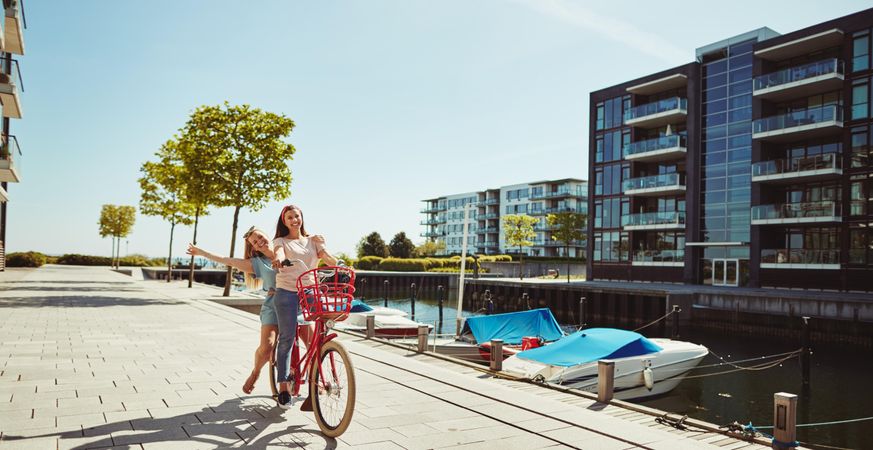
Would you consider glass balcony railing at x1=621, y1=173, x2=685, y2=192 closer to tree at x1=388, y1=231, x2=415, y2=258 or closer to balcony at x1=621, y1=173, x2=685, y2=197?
balcony at x1=621, y1=173, x2=685, y2=197

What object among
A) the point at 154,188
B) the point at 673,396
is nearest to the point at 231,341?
the point at 673,396

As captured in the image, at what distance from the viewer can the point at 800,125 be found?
3569 cm

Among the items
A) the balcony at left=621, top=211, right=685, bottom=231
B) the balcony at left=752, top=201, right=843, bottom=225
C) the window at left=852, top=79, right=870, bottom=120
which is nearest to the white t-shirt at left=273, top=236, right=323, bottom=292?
the balcony at left=752, top=201, right=843, bottom=225

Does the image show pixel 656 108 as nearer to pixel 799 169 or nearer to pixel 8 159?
pixel 799 169

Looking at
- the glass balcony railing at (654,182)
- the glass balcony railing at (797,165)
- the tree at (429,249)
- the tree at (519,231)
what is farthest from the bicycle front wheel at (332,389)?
the tree at (429,249)

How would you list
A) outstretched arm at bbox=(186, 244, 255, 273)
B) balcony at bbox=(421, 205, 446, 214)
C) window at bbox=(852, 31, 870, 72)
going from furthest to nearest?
1. balcony at bbox=(421, 205, 446, 214)
2. window at bbox=(852, 31, 870, 72)
3. outstretched arm at bbox=(186, 244, 255, 273)

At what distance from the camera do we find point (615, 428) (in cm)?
658

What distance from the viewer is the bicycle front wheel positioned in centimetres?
539

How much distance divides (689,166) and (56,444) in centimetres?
4364

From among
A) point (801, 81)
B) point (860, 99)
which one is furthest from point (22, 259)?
point (860, 99)

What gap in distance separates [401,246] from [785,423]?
96155mm

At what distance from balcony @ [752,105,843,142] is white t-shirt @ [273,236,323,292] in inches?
1452

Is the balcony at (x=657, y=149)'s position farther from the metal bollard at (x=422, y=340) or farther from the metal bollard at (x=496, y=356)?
the metal bollard at (x=496, y=356)

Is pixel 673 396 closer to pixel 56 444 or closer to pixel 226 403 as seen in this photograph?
pixel 226 403
